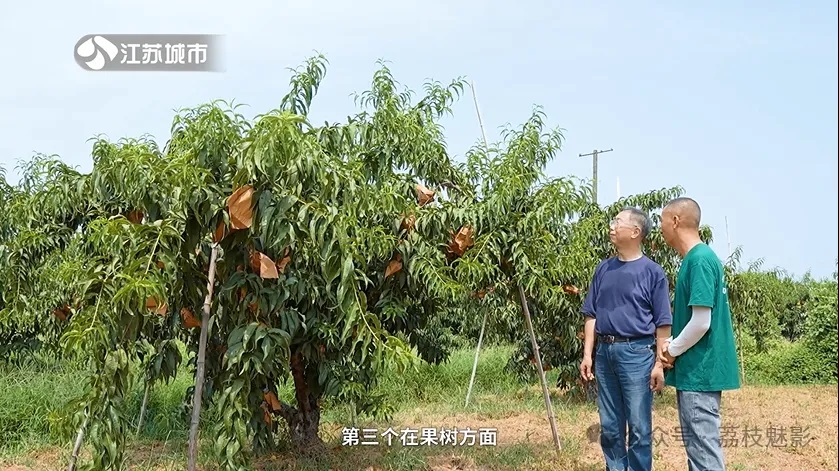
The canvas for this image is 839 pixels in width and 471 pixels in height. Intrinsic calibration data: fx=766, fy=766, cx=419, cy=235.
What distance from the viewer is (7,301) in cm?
627

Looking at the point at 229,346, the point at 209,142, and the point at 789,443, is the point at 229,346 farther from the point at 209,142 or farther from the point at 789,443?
the point at 789,443

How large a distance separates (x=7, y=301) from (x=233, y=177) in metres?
3.95

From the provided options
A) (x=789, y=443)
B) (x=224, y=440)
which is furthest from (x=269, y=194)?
(x=789, y=443)

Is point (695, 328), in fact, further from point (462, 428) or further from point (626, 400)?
point (462, 428)

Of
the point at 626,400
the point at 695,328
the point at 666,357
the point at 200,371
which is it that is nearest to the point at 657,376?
the point at 666,357

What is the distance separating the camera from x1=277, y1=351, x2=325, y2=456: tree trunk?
5.16 metres

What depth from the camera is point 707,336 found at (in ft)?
11.3

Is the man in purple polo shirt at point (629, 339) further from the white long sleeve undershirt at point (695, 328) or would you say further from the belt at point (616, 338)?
the white long sleeve undershirt at point (695, 328)

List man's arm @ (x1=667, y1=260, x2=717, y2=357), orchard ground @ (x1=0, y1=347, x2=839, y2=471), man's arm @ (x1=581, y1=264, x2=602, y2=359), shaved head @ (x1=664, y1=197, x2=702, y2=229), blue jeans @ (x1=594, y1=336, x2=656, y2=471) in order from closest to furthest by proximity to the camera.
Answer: man's arm @ (x1=667, y1=260, x2=717, y2=357) < shaved head @ (x1=664, y1=197, x2=702, y2=229) < blue jeans @ (x1=594, y1=336, x2=656, y2=471) < man's arm @ (x1=581, y1=264, x2=602, y2=359) < orchard ground @ (x1=0, y1=347, x2=839, y2=471)

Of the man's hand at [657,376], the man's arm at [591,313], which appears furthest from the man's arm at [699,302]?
the man's arm at [591,313]

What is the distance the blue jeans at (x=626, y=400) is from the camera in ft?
13.2

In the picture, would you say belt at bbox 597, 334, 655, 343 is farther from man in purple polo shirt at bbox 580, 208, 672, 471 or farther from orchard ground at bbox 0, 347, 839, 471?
orchard ground at bbox 0, 347, 839, 471

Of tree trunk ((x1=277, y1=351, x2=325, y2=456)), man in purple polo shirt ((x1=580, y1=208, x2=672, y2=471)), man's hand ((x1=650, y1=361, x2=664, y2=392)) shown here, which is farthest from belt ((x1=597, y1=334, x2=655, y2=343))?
tree trunk ((x1=277, y1=351, x2=325, y2=456))

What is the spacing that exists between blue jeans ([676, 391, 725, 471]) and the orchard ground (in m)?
1.79
